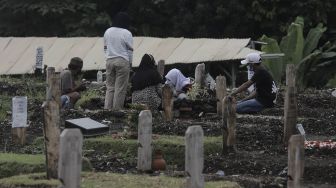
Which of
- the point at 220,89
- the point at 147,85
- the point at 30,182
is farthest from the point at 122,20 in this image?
the point at 30,182

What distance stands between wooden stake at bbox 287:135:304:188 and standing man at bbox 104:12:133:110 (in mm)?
7452

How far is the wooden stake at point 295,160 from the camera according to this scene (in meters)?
7.41

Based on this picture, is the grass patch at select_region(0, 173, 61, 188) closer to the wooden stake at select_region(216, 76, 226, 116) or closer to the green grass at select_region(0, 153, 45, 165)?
the green grass at select_region(0, 153, 45, 165)

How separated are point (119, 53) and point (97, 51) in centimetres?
999

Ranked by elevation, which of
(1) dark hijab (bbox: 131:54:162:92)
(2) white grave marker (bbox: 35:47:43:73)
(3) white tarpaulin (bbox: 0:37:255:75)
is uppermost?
(3) white tarpaulin (bbox: 0:37:255:75)

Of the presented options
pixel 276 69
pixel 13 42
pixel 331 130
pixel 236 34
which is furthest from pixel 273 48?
pixel 331 130

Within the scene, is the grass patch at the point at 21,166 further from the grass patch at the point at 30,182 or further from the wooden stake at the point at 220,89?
the wooden stake at the point at 220,89

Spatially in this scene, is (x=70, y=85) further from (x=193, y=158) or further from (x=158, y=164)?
(x=193, y=158)

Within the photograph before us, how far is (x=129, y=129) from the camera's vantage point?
11836mm

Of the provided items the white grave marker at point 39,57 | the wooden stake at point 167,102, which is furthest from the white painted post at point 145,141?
the white grave marker at point 39,57

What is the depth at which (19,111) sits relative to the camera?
10625 mm

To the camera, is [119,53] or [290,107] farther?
[119,53]

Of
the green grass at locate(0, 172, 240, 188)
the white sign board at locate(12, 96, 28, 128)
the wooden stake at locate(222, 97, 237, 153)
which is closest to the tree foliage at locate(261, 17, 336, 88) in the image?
the wooden stake at locate(222, 97, 237, 153)

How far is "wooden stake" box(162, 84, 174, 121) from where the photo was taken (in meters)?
13.0
